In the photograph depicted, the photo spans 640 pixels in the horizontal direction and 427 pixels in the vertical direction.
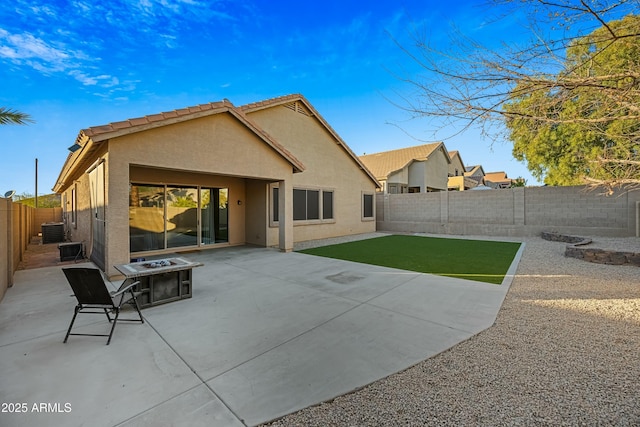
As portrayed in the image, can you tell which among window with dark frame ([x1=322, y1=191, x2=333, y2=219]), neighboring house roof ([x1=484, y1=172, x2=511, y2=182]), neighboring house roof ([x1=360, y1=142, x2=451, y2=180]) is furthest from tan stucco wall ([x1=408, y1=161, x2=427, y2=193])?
neighboring house roof ([x1=484, y1=172, x2=511, y2=182])

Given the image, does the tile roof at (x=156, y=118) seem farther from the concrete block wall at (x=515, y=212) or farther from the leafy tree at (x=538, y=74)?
the concrete block wall at (x=515, y=212)

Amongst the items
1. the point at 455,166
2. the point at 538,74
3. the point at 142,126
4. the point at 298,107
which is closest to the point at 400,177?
the point at 298,107

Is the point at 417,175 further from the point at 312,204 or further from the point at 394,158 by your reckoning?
the point at 312,204

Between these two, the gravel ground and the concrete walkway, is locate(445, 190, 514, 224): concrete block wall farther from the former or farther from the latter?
the gravel ground

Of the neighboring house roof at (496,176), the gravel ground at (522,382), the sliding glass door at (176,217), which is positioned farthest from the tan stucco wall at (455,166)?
the gravel ground at (522,382)

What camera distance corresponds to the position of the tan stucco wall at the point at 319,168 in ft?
44.7

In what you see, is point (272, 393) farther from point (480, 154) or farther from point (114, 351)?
point (480, 154)

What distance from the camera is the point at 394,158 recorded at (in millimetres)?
29109

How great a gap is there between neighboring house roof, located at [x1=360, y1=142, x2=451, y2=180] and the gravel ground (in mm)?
21424

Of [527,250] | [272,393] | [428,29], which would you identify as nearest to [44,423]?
[272,393]

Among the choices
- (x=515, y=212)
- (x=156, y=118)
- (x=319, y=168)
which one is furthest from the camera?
(x=515, y=212)

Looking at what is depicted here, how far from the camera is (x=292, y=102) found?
46.4 ft

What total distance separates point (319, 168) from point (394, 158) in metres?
16.4

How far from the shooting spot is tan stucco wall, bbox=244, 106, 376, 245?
536 inches
